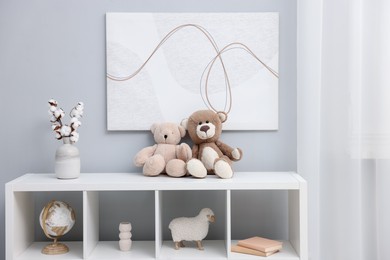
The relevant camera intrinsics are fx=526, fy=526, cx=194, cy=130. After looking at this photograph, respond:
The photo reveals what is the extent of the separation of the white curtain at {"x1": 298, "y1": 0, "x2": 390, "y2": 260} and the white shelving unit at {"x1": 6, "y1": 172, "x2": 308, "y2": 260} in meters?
0.12

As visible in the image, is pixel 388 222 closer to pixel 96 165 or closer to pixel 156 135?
pixel 156 135

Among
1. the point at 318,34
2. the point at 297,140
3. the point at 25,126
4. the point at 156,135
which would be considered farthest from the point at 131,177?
the point at 318,34

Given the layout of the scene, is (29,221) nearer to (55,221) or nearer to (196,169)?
(55,221)

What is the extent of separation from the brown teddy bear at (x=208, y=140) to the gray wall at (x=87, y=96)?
Answer: 4.8 inches

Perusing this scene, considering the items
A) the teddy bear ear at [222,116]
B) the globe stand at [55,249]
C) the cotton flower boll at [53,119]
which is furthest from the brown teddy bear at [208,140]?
the globe stand at [55,249]

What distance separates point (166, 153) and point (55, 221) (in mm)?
534

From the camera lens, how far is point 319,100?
2.18m

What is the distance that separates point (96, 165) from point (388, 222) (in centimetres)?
125

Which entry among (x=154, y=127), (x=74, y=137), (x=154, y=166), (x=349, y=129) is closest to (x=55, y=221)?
(x=74, y=137)

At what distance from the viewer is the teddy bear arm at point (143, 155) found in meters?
2.23

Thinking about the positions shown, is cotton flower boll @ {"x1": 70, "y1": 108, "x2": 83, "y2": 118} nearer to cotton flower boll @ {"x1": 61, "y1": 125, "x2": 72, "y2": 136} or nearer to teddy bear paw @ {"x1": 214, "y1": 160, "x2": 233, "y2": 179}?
cotton flower boll @ {"x1": 61, "y1": 125, "x2": 72, "y2": 136}

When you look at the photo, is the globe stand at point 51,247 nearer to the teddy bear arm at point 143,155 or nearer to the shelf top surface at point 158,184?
the shelf top surface at point 158,184

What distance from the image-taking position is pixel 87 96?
238 centimetres

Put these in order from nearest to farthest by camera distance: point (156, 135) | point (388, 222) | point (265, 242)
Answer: point (388, 222), point (265, 242), point (156, 135)
